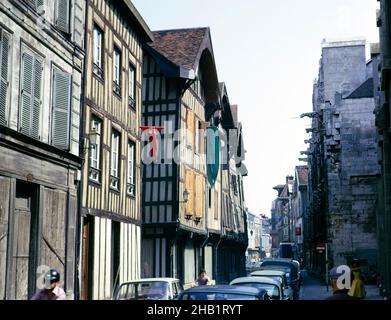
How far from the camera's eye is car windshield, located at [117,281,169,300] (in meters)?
9.81

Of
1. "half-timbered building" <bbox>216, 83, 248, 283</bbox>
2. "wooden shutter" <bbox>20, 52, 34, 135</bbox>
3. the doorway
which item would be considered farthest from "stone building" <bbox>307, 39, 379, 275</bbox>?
the doorway

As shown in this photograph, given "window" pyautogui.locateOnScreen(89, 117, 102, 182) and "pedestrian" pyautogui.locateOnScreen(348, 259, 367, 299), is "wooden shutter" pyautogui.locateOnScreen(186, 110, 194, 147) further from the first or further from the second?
"pedestrian" pyautogui.locateOnScreen(348, 259, 367, 299)

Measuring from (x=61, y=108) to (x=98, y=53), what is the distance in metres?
3.23

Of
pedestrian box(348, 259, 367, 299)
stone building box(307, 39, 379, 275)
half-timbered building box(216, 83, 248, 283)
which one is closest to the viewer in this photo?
pedestrian box(348, 259, 367, 299)

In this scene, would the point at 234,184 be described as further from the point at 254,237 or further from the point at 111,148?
the point at 254,237

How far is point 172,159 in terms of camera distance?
67.9 feet

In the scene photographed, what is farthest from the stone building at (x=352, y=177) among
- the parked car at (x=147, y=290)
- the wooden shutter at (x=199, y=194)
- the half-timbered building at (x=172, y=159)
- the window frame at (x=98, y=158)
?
the parked car at (x=147, y=290)

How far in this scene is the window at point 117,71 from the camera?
15.6 meters

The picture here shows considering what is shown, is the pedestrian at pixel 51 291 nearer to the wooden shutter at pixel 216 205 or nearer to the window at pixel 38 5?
the window at pixel 38 5

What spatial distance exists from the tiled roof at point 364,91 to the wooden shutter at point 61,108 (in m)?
19.4

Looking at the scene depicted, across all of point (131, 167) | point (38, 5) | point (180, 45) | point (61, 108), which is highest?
point (180, 45)

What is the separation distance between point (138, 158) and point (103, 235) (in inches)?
149

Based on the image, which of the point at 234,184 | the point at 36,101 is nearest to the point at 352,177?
the point at 234,184

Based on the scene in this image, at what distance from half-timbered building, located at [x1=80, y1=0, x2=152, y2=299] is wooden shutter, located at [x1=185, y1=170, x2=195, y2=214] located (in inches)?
165
